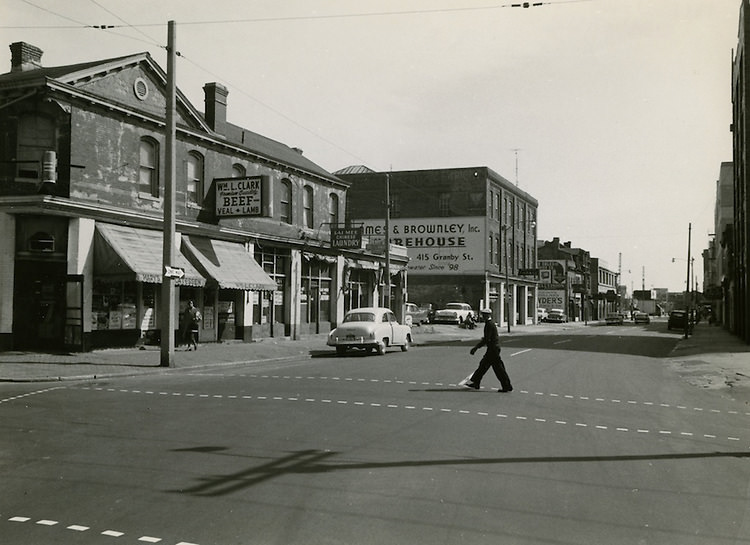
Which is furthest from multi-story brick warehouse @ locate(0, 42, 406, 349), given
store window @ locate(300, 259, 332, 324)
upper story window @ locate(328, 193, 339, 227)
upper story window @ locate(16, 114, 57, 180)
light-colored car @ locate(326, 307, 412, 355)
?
upper story window @ locate(328, 193, 339, 227)

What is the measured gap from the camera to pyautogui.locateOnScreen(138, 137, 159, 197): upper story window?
77.3 feet

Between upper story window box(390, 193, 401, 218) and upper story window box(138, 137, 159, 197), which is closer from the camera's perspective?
upper story window box(138, 137, 159, 197)

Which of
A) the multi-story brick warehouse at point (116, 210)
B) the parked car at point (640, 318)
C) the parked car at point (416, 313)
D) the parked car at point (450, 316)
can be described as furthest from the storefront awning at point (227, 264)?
the parked car at point (640, 318)

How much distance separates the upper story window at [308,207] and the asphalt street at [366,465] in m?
20.1

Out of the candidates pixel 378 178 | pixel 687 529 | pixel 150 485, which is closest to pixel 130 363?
pixel 150 485

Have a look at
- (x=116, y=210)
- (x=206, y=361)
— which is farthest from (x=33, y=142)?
(x=206, y=361)

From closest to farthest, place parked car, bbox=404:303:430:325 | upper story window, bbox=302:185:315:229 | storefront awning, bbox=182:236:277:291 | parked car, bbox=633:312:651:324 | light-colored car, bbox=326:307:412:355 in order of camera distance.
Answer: light-colored car, bbox=326:307:412:355
storefront awning, bbox=182:236:277:291
upper story window, bbox=302:185:315:229
parked car, bbox=404:303:430:325
parked car, bbox=633:312:651:324

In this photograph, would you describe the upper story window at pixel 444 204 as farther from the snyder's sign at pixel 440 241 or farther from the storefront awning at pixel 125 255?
the storefront awning at pixel 125 255

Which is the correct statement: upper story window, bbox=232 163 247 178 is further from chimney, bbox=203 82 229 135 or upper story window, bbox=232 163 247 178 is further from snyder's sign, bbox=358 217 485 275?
snyder's sign, bbox=358 217 485 275

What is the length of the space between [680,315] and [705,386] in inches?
1794

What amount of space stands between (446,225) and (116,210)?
42119 mm

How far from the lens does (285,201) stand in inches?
1273

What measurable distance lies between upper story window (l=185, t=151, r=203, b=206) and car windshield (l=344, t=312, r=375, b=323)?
7.19 meters

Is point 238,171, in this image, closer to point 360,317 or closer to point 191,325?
point 191,325
